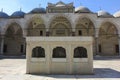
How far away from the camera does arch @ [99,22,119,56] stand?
2839 centimetres

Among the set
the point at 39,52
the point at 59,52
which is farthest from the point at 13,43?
the point at 59,52

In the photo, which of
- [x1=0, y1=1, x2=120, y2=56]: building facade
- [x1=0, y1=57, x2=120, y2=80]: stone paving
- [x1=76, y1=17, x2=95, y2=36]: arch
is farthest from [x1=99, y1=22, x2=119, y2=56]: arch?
[x1=0, y1=57, x2=120, y2=80]: stone paving

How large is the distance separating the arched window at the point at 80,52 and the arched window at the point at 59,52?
25.3 inches

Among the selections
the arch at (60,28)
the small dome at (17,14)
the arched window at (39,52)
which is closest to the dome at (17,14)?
the small dome at (17,14)

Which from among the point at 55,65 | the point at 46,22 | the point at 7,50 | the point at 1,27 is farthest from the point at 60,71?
the point at 7,50

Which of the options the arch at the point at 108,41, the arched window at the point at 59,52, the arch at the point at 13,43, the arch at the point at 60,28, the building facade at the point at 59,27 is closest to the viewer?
the arched window at the point at 59,52

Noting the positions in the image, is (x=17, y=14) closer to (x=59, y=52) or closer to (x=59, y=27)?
(x=59, y=27)

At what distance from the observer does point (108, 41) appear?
28.6 m

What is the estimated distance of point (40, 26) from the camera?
95.1 ft

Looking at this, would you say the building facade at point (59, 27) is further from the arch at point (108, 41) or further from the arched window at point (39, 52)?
the arched window at point (39, 52)

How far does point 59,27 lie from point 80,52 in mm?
19236

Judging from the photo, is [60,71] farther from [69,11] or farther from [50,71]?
[69,11]

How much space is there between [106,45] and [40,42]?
21.0 meters

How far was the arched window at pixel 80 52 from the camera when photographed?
944 centimetres
